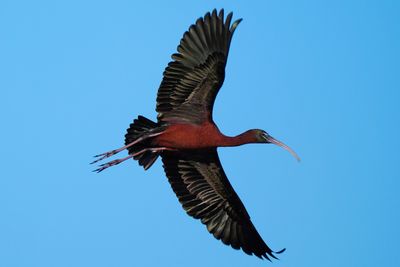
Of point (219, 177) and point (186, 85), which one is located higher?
point (186, 85)

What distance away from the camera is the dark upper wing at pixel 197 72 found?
20.5m

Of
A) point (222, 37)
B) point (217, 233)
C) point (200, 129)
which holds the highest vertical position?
point (222, 37)

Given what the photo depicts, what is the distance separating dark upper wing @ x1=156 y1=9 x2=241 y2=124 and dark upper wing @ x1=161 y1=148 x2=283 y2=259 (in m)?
1.34

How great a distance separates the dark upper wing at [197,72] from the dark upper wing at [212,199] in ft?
4.41

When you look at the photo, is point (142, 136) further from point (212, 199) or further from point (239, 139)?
point (212, 199)

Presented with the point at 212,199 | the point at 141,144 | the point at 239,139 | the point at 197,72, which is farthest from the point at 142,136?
the point at 212,199

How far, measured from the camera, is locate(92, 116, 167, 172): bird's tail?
2081 centimetres

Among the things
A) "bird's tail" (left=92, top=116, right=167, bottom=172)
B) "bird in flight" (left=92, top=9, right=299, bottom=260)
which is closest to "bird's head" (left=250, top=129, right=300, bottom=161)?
"bird in flight" (left=92, top=9, right=299, bottom=260)

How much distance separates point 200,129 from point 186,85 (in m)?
1.23

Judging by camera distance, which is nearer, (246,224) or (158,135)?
(158,135)

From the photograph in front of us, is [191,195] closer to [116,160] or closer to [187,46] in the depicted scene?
[116,160]

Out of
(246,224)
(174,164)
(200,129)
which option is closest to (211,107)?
(200,129)

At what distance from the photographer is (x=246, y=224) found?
22.8m

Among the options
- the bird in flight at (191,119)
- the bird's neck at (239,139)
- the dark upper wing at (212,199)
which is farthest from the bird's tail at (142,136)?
the bird's neck at (239,139)
